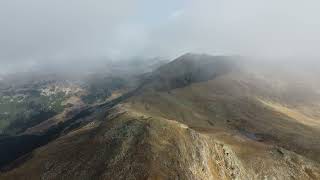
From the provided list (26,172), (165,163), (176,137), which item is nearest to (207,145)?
(176,137)

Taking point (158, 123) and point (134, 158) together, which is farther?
point (158, 123)

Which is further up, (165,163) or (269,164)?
(165,163)

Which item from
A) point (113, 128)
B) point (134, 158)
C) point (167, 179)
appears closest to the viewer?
point (167, 179)

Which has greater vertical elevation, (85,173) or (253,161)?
(85,173)

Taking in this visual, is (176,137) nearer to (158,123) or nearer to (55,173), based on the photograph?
(158,123)

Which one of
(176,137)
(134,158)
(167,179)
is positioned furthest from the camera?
(176,137)

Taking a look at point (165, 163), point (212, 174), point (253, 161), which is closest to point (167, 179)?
point (165, 163)

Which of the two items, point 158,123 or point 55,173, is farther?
point 158,123

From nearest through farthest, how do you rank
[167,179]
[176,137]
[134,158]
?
1. [167,179]
2. [134,158]
3. [176,137]

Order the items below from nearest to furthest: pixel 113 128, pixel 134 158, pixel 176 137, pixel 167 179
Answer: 1. pixel 167 179
2. pixel 134 158
3. pixel 176 137
4. pixel 113 128

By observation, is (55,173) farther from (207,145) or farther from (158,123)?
(207,145)
